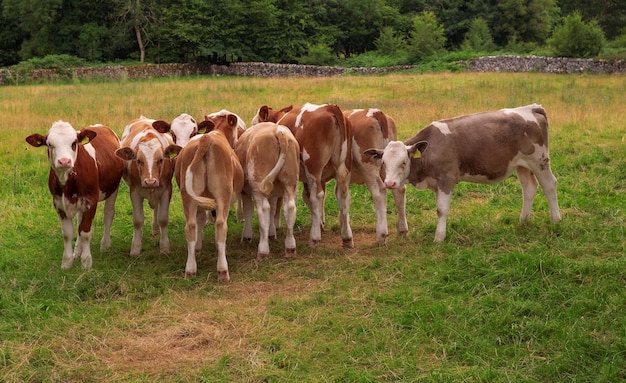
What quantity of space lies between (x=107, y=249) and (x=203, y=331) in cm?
343

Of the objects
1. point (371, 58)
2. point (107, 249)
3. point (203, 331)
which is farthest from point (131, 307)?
point (371, 58)

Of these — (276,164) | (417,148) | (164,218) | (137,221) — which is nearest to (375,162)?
(417,148)

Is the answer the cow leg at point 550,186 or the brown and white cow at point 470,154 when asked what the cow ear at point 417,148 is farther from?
the cow leg at point 550,186

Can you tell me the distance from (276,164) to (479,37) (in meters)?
44.1

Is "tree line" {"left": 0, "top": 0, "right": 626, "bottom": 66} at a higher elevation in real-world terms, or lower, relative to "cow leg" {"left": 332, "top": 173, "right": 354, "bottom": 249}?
higher

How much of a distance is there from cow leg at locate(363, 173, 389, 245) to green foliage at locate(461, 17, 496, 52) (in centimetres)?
4034

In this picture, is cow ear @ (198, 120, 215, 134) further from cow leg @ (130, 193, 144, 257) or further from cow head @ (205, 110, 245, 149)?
cow leg @ (130, 193, 144, 257)

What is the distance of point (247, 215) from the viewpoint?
9.43 m

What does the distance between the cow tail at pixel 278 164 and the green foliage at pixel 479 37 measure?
41.4 metres

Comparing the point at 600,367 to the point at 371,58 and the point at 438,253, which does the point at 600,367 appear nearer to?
the point at 438,253

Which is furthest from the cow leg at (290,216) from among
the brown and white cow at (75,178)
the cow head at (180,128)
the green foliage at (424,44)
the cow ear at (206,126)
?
the green foliage at (424,44)

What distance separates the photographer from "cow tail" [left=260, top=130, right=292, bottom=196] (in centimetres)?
843

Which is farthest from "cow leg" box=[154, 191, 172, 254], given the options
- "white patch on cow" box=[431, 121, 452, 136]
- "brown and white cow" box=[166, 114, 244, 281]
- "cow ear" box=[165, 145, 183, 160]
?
"white patch on cow" box=[431, 121, 452, 136]

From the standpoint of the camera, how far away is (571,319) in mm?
6230
